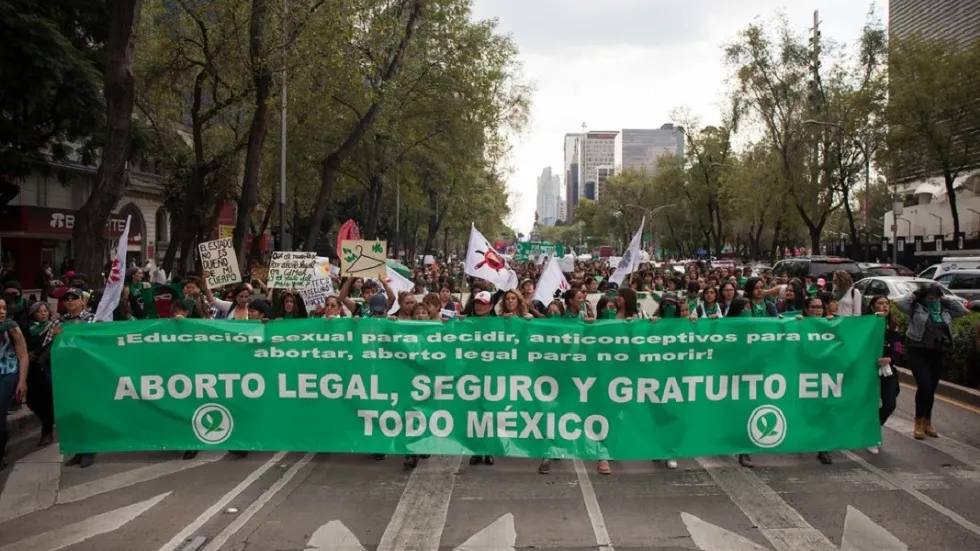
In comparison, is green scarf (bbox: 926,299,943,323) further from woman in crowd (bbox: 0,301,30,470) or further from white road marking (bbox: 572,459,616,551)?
woman in crowd (bbox: 0,301,30,470)

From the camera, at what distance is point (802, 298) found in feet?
42.9

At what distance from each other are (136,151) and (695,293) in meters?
18.0

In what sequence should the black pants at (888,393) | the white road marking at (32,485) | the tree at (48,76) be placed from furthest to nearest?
the tree at (48,76)
the black pants at (888,393)
the white road marking at (32,485)

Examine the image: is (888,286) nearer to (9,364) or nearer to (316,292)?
(316,292)

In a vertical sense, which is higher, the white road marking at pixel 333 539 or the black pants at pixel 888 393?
the black pants at pixel 888 393

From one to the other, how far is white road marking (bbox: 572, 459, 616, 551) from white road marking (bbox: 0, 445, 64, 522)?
13.2ft

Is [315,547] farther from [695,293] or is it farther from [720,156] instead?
[720,156]

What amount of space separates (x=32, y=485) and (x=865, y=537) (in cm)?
627

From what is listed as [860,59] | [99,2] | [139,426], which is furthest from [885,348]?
[860,59]

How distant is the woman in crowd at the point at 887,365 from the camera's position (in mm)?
7556

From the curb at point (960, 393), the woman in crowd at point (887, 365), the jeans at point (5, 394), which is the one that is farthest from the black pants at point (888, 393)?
the jeans at point (5, 394)

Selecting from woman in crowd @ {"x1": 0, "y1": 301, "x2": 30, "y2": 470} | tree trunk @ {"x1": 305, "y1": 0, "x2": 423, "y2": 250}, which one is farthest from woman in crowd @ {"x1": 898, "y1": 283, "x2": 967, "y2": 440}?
tree trunk @ {"x1": 305, "y1": 0, "x2": 423, "y2": 250}

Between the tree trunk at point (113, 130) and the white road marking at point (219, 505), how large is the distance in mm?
7587

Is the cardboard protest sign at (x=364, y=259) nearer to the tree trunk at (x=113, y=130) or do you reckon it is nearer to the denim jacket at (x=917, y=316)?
→ the tree trunk at (x=113, y=130)
